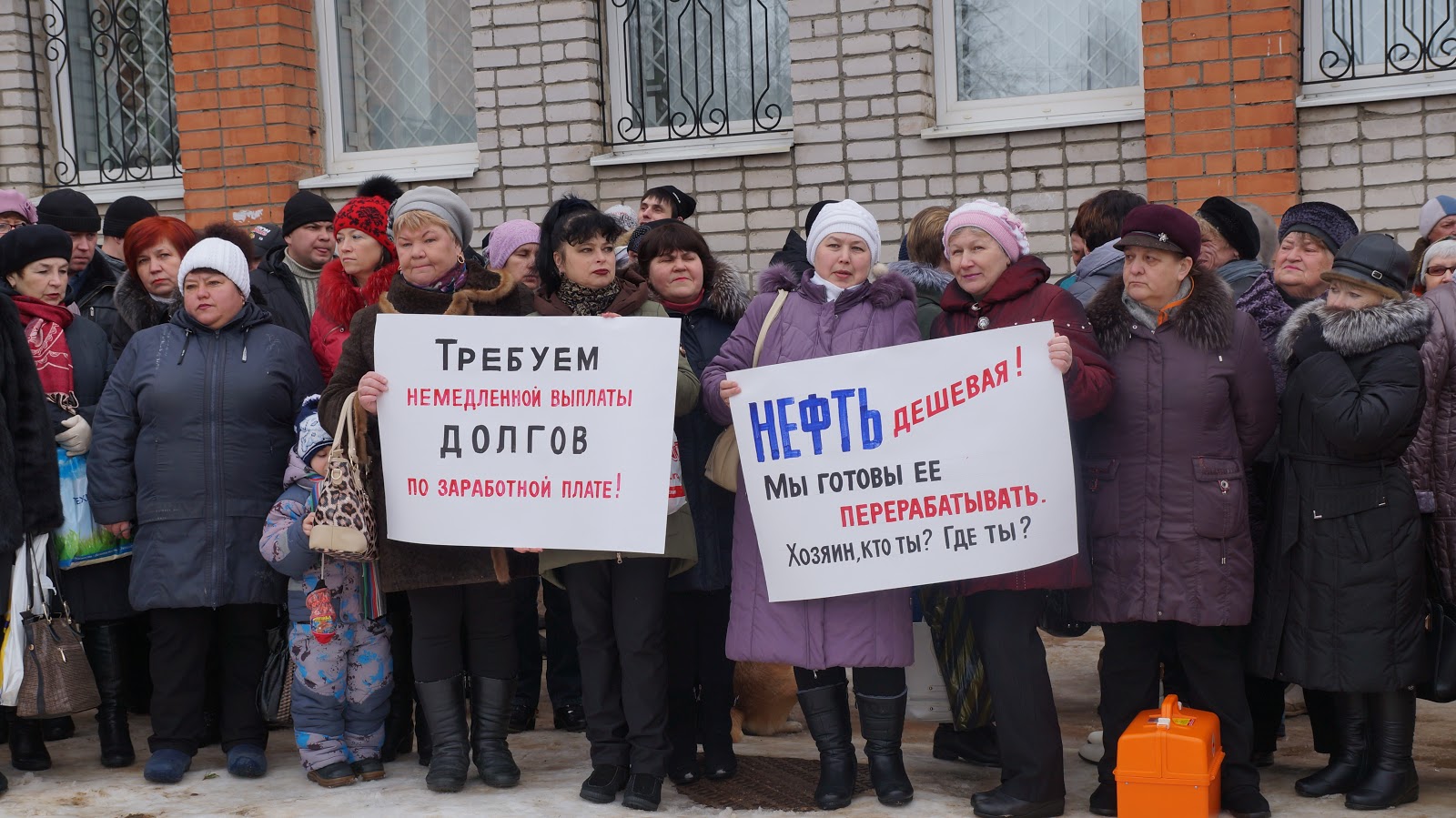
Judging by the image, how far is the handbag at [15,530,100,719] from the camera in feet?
16.2

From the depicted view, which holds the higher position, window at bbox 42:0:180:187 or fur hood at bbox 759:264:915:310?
window at bbox 42:0:180:187

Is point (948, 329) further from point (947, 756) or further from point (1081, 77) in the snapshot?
point (1081, 77)

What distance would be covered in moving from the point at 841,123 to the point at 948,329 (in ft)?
12.0

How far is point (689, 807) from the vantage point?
15.3ft

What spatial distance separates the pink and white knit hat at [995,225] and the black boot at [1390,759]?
1656mm

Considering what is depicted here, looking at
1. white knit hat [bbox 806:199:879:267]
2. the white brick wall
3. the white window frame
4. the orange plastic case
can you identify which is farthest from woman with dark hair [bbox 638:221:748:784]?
the white window frame

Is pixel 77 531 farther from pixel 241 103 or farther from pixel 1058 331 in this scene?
pixel 241 103

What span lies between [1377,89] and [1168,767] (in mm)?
4348

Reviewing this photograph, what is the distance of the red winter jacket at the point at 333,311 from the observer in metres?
5.33

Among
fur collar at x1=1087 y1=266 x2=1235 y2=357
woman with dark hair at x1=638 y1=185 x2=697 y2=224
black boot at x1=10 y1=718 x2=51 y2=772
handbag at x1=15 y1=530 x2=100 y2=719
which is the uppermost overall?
woman with dark hair at x1=638 y1=185 x2=697 y2=224

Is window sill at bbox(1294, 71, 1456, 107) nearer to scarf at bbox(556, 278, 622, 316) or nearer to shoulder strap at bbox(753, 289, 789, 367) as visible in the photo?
shoulder strap at bbox(753, 289, 789, 367)

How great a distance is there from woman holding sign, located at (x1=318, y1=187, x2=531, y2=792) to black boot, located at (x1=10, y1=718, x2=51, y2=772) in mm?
1484

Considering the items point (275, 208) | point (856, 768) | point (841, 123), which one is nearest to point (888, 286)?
point (856, 768)

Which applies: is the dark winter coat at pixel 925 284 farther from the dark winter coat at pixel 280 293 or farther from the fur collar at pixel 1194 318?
the dark winter coat at pixel 280 293
